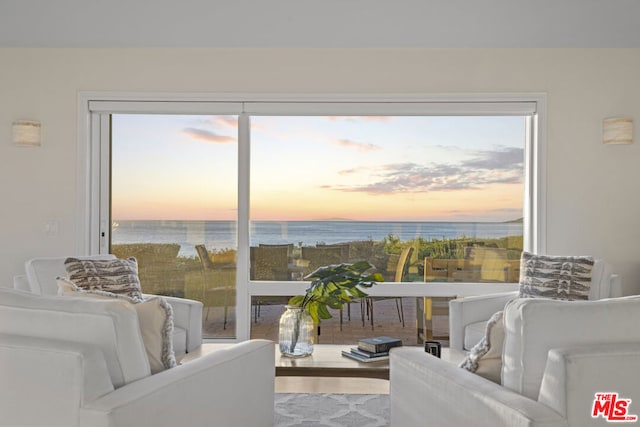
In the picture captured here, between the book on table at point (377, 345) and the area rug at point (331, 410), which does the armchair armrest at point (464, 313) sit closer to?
the area rug at point (331, 410)

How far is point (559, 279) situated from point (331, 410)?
69.8 inches

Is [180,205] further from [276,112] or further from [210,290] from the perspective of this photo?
[276,112]

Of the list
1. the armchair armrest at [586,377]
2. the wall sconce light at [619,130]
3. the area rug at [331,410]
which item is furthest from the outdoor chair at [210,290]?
the armchair armrest at [586,377]

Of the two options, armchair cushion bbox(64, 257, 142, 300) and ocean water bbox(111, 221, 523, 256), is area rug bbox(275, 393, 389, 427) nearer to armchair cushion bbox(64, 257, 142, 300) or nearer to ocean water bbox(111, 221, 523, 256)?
armchair cushion bbox(64, 257, 142, 300)

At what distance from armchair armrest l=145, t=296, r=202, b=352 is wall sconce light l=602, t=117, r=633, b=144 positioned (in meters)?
3.46

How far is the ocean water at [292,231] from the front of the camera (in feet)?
16.3

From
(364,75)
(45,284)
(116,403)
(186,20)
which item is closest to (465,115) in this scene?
(364,75)

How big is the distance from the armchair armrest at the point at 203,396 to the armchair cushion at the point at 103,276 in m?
1.40

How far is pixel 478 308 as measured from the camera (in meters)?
3.91

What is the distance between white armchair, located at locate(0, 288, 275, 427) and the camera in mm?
1612

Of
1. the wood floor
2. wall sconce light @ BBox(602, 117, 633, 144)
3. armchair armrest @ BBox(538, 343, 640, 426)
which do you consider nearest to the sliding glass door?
the wood floor

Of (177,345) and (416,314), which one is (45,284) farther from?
(416,314)

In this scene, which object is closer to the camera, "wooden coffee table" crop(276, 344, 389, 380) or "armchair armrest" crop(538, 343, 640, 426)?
"armchair armrest" crop(538, 343, 640, 426)

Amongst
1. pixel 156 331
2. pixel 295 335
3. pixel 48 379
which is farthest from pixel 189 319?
pixel 48 379
